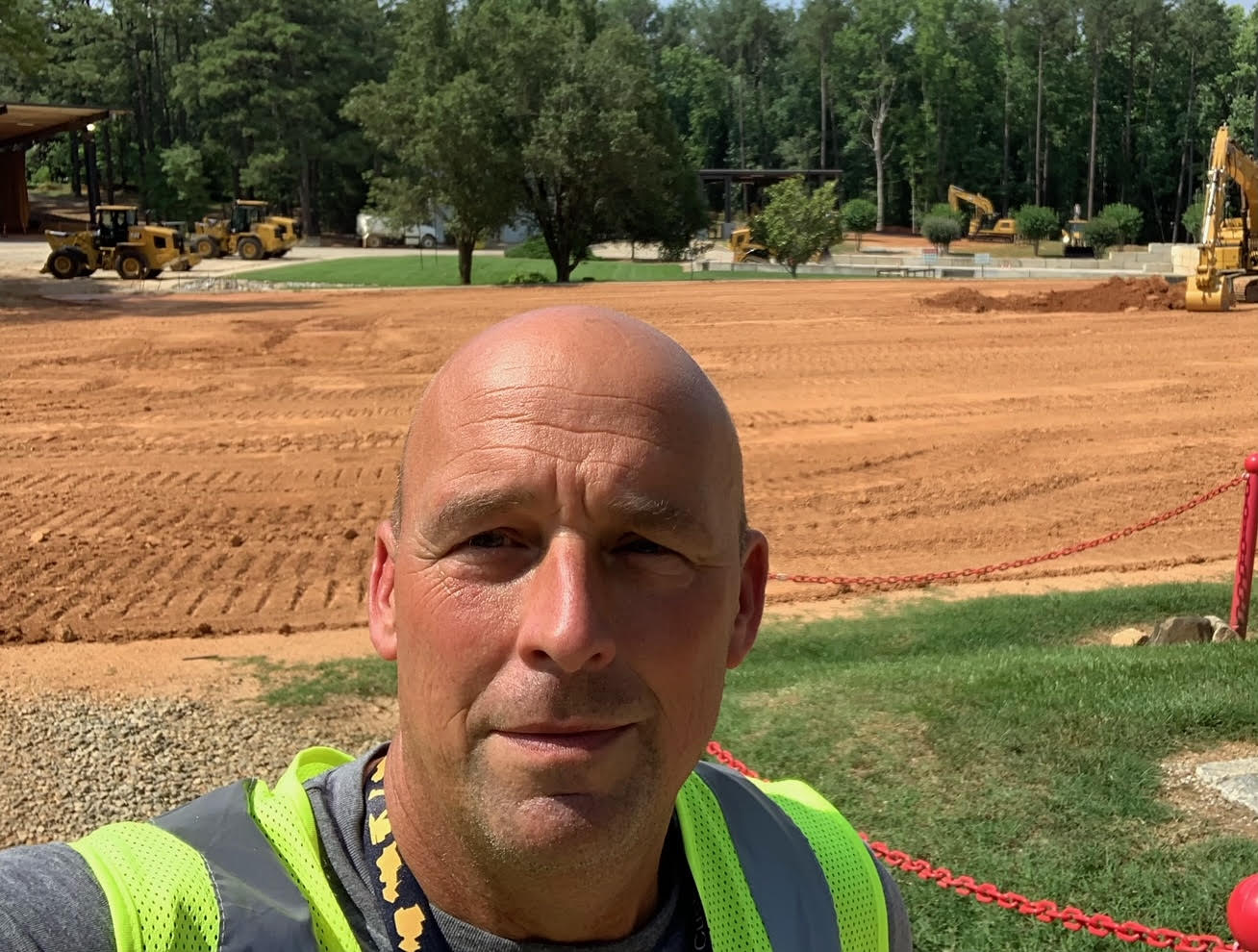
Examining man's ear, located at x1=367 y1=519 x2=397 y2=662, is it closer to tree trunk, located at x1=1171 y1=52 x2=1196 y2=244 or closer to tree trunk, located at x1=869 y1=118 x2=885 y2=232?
tree trunk, located at x1=1171 y1=52 x2=1196 y2=244

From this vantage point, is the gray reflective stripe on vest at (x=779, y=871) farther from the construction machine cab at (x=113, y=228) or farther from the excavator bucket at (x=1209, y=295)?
the construction machine cab at (x=113, y=228)

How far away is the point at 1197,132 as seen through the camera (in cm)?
7244

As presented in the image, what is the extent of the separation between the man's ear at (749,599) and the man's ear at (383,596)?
16.5 inches

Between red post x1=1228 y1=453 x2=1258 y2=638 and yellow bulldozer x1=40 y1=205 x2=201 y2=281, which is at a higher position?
yellow bulldozer x1=40 y1=205 x2=201 y2=281

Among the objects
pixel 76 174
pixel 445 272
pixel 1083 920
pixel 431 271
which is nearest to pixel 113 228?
pixel 431 271

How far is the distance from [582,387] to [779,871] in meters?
0.64

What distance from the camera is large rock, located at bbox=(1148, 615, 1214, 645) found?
7.94 meters

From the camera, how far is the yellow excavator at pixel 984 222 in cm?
6500

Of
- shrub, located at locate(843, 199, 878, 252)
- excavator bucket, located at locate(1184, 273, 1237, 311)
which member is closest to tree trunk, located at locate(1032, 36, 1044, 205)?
shrub, located at locate(843, 199, 878, 252)

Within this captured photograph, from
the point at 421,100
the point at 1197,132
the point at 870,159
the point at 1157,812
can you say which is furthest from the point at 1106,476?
the point at 870,159

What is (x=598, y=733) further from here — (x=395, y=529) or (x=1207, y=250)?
(x=1207, y=250)

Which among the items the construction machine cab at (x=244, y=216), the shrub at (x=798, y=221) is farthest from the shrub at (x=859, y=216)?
the construction machine cab at (x=244, y=216)

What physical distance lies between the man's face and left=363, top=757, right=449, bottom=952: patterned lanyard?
8 centimetres

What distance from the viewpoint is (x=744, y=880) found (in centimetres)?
152
